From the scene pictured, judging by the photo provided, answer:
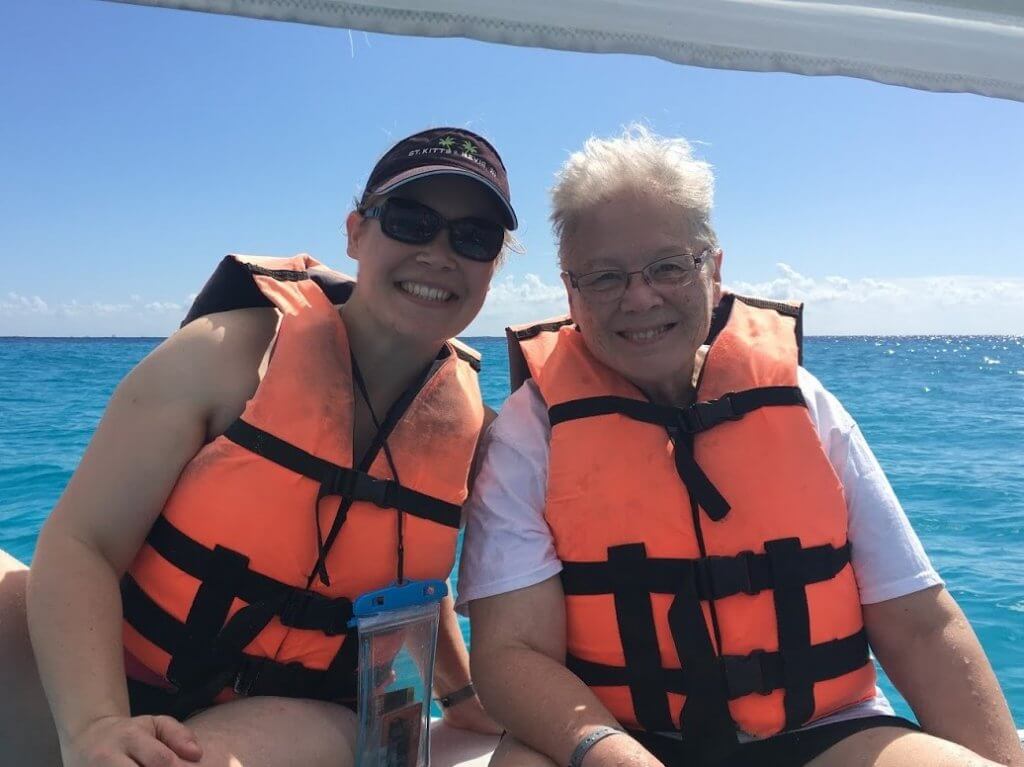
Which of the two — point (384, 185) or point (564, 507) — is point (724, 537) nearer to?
point (564, 507)

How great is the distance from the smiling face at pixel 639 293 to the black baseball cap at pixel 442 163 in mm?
230

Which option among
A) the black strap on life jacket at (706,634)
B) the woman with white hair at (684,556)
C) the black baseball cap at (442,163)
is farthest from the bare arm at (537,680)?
the black baseball cap at (442,163)

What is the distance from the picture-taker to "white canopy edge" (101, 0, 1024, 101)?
150 cm

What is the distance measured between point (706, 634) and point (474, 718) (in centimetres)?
104

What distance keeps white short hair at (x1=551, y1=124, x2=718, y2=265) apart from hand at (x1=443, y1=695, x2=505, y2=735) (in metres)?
1.51

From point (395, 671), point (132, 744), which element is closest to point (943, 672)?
point (395, 671)

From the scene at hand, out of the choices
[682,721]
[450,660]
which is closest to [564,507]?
[682,721]

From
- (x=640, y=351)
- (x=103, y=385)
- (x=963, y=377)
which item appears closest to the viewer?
(x=640, y=351)

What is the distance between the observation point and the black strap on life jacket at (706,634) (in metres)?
1.87

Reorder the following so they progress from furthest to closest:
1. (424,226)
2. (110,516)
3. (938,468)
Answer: (938,468) < (424,226) < (110,516)

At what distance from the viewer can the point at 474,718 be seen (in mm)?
2572

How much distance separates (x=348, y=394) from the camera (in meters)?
2.08

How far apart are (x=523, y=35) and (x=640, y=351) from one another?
2.89ft

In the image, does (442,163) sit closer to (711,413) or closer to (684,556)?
(711,413)
